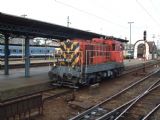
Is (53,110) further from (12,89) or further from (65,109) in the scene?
(12,89)

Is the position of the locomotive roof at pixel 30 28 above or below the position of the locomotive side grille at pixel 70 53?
above

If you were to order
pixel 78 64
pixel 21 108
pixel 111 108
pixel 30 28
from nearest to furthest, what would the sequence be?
pixel 21 108
pixel 111 108
pixel 78 64
pixel 30 28

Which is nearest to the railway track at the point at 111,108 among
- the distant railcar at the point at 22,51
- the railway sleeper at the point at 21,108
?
the railway sleeper at the point at 21,108

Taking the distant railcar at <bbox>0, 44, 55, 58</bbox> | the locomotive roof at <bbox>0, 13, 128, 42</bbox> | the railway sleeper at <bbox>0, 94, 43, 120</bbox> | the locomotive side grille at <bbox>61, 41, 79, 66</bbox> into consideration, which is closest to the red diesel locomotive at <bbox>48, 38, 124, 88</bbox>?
the locomotive side grille at <bbox>61, 41, 79, 66</bbox>

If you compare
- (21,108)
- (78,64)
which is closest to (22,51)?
→ (78,64)

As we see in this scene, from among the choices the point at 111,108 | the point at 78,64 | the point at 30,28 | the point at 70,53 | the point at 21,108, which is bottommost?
the point at 111,108

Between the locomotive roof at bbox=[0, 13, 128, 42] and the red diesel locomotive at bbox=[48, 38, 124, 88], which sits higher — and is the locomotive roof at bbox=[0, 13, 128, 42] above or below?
above

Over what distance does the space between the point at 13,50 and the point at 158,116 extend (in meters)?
36.6

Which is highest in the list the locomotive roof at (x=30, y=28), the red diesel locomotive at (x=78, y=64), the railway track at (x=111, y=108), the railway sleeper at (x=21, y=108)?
the locomotive roof at (x=30, y=28)

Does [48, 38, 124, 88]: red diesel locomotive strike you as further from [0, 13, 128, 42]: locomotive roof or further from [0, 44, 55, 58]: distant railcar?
[0, 44, 55, 58]: distant railcar

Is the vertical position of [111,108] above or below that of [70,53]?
below

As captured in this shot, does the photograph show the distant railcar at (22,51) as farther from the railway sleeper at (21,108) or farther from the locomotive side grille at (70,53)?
the railway sleeper at (21,108)

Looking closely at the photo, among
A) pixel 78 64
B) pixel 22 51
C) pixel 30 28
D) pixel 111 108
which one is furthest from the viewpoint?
pixel 22 51

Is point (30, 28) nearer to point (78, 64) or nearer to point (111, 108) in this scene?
point (78, 64)
